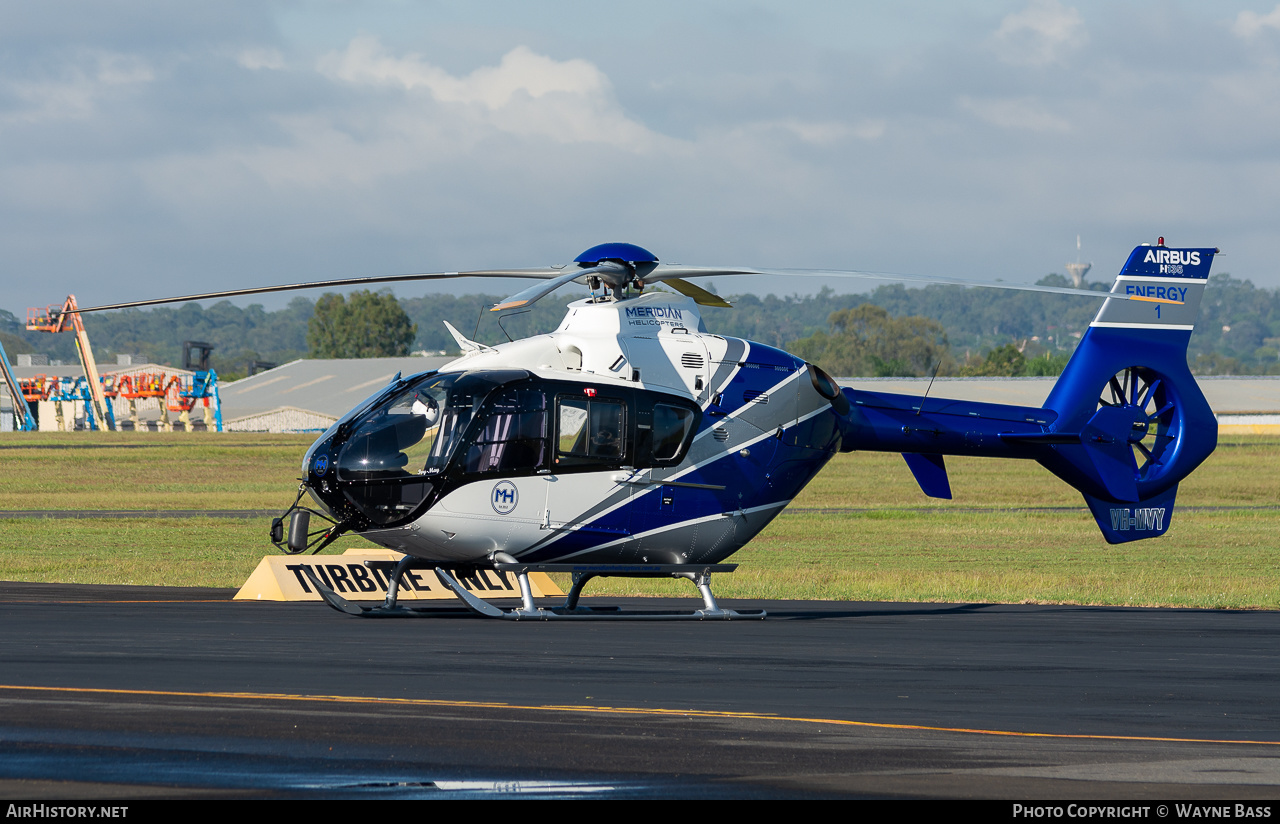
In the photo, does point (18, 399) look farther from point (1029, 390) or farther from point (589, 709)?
point (589, 709)

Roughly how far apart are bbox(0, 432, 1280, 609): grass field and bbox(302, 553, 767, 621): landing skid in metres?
5.56

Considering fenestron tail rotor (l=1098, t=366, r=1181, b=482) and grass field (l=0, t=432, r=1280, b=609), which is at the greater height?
fenestron tail rotor (l=1098, t=366, r=1181, b=482)

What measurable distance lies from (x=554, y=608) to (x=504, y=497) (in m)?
2.28

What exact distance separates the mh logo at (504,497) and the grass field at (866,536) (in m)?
7.59

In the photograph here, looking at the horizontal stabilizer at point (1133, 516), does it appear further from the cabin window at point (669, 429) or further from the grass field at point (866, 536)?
the cabin window at point (669, 429)

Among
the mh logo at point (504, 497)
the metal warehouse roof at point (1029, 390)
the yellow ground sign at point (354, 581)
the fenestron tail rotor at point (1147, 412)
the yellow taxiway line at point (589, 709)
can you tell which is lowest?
the metal warehouse roof at point (1029, 390)

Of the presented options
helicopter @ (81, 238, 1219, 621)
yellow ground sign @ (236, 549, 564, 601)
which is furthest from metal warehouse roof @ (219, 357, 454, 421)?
helicopter @ (81, 238, 1219, 621)

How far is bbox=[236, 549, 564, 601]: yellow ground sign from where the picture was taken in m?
18.9

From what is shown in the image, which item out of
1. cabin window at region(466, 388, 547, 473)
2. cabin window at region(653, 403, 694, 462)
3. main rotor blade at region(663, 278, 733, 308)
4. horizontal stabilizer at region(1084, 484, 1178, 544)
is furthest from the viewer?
horizontal stabilizer at region(1084, 484, 1178, 544)

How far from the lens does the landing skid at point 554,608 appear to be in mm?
16406

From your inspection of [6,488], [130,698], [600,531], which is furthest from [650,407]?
[6,488]

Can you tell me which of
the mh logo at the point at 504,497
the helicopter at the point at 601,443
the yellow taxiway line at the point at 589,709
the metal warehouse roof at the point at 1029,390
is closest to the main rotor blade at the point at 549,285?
the helicopter at the point at 601,443

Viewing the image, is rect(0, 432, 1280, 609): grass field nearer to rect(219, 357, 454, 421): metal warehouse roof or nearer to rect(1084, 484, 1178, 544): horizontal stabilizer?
rect(1084, 484, 1178, 544): horizontal stabilizer

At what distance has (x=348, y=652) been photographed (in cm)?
Answer: 1259
